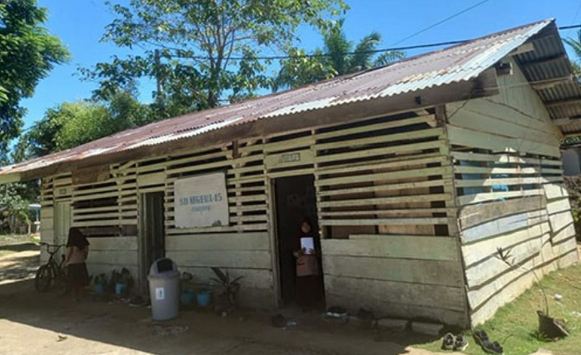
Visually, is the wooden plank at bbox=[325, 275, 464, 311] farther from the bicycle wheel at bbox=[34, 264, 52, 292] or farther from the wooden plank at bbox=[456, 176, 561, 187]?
the bicycle wheel at bbox=[34, 264, 52, 292]

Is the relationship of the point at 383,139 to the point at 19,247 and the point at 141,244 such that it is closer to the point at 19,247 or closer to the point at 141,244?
the point at 141,244

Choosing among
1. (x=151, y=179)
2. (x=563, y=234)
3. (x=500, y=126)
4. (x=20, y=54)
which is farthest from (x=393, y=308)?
(x=20, y=54)

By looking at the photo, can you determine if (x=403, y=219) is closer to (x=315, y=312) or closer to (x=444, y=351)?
(x=444, y=351)

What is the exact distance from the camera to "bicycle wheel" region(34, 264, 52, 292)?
11.0m

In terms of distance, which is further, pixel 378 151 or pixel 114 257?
pixel 114 257

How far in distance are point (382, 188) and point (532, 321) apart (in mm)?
2609

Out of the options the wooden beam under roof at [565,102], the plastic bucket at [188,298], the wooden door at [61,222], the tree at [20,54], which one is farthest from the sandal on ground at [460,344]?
the tree at [20,54]

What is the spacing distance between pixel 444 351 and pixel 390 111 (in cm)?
274

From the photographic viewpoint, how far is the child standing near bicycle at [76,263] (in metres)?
9.73

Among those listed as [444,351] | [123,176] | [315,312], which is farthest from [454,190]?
[123,176]

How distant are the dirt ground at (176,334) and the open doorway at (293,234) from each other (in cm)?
59

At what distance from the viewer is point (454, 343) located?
5.13 metres

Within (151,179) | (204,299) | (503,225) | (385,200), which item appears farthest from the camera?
(151,179)

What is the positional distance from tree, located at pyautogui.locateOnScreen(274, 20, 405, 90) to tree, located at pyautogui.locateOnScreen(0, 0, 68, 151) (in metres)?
8.80
